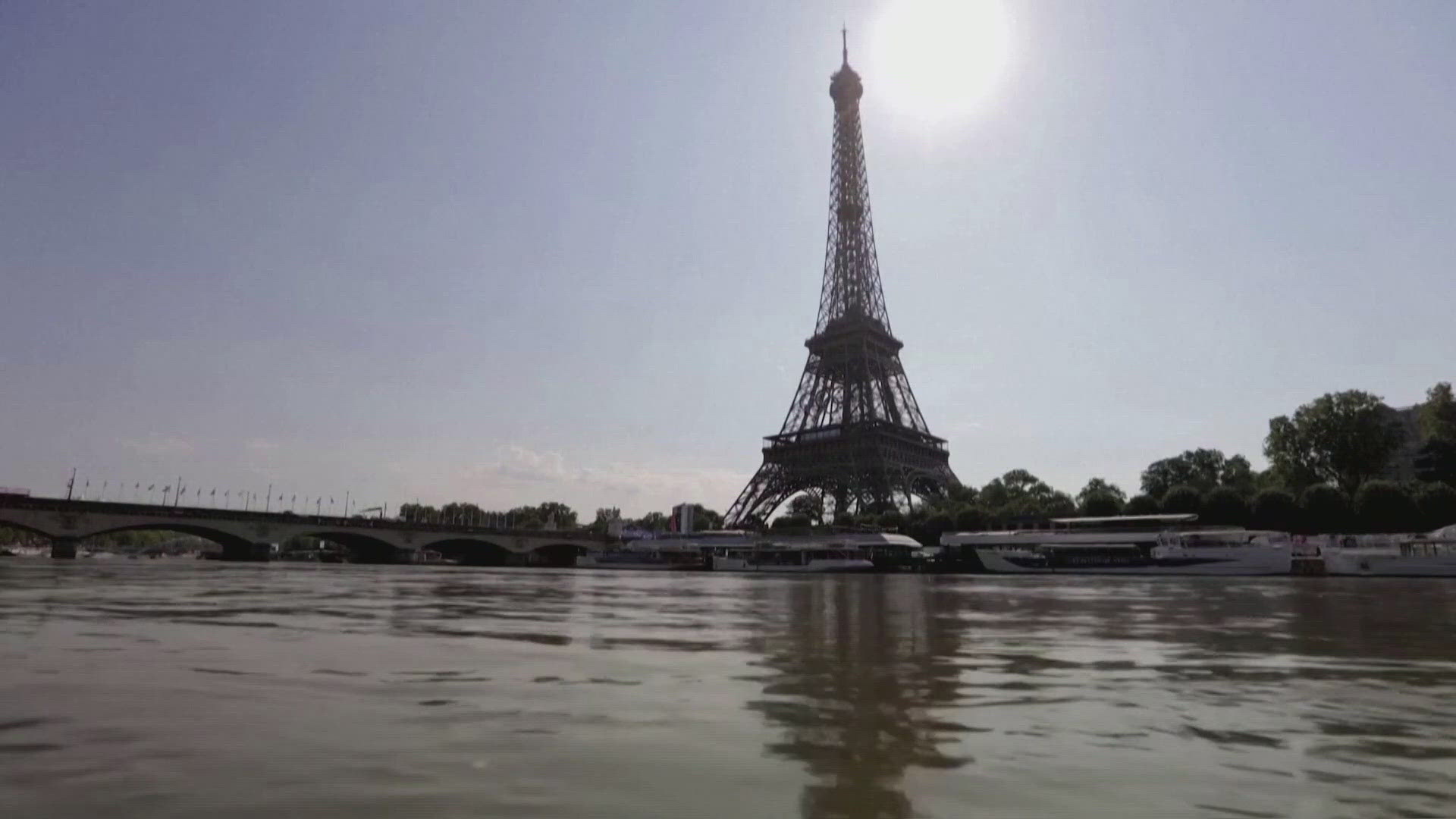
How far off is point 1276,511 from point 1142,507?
1132cm

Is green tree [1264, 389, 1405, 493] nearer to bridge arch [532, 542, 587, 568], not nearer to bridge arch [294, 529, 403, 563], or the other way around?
bridge arch [532, 542, 587, 568]

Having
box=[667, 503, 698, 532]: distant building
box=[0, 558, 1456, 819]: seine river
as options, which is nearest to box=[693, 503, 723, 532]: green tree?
box=[667, 503, 698, 532]: distant building

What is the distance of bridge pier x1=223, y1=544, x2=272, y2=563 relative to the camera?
104500 mm

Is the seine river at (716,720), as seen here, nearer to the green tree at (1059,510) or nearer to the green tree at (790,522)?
the green tree at (1059,510)

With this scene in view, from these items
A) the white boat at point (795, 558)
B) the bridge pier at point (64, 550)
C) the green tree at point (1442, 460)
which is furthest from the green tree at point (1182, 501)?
the bridge pier at point (64, 550)

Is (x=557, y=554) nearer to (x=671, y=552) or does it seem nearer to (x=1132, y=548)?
(x=671, y=552)

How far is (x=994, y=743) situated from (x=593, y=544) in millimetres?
127696

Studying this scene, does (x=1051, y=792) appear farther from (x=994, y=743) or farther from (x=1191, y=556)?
(x=1191, y=556)

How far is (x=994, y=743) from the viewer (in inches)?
Result: 303

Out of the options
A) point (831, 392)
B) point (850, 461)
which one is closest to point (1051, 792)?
point (850, 461)

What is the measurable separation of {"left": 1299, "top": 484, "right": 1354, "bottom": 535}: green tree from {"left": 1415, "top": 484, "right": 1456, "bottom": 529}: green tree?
5.04 metres

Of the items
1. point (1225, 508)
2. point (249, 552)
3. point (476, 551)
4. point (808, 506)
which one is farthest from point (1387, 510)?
point (249, 552)

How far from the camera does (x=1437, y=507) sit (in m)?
70.7

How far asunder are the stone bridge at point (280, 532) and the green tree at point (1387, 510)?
94512mm
